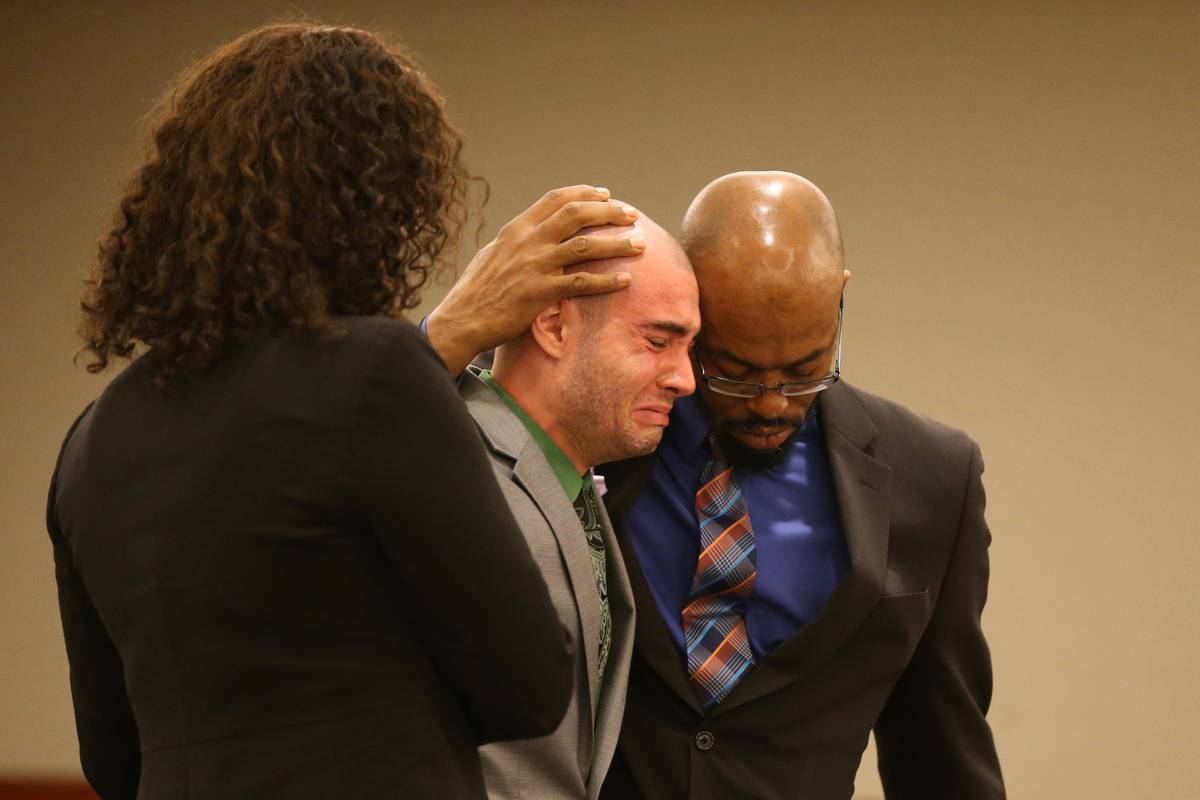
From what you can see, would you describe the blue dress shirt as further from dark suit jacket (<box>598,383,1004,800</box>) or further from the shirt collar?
the shirt collar

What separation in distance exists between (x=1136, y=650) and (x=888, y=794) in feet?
7.23

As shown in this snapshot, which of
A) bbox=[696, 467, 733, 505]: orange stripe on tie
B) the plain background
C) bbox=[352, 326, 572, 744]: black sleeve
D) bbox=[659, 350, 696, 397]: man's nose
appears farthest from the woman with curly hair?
the plain background

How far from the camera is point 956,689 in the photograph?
214cm

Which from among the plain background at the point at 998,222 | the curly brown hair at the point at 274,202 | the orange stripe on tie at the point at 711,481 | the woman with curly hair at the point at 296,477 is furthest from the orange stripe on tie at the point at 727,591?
the plain background at the point at 998,222

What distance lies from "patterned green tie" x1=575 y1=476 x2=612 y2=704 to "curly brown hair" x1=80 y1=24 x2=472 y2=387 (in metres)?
0.54

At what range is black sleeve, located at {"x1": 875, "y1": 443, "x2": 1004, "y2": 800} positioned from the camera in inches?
83.6

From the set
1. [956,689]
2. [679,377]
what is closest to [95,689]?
[679,377]

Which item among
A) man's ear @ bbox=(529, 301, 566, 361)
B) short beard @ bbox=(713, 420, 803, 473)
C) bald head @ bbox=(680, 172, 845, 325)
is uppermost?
bald head @ bbox=(680, 172, 845, 325)

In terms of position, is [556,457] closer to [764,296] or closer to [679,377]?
[679,377]

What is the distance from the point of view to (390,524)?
4.08 feet

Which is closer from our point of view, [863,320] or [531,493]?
[531,493]

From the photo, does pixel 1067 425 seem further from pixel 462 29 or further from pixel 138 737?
pixel 138 737

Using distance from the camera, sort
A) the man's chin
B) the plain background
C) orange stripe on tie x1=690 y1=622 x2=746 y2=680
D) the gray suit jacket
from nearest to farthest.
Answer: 1. the gray suit jacket
2. orange stripe on tie x1=690 y1=622 x2=746 y2=680
3. the man's chin
4. the plain background

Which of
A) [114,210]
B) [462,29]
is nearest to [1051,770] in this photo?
[462,29]
